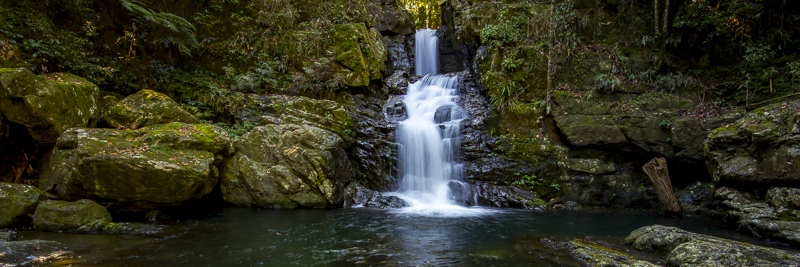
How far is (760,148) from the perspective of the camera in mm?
7449

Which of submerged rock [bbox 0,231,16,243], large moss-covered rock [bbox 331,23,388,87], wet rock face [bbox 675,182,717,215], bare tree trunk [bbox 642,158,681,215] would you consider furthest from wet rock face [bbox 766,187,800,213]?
submerged rock [bbox 0,231,16,243]

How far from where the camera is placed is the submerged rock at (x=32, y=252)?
3.78m

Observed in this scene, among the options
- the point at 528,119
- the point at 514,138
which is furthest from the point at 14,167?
the point at 528,119

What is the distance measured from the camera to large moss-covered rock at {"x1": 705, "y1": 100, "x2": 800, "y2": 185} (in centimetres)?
693

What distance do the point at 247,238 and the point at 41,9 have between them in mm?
8900

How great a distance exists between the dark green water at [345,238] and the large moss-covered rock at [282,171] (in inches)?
18.0

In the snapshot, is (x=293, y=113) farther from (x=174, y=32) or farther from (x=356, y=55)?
(x=174, y=32)

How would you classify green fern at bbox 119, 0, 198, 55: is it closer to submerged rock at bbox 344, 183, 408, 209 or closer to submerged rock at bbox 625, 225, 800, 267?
submerged rock at bbox 344, 183, 408, 209

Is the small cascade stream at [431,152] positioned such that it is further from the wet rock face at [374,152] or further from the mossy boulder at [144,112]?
the mossy boulder at [144,112]

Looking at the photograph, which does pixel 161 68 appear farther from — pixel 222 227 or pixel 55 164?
pixel 222 227

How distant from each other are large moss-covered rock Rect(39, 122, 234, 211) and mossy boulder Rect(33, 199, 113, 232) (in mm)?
444

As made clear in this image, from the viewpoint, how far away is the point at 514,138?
1150 centimetres

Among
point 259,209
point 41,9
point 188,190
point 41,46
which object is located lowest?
point 259,209

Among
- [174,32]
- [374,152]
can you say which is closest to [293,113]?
[374,152]
